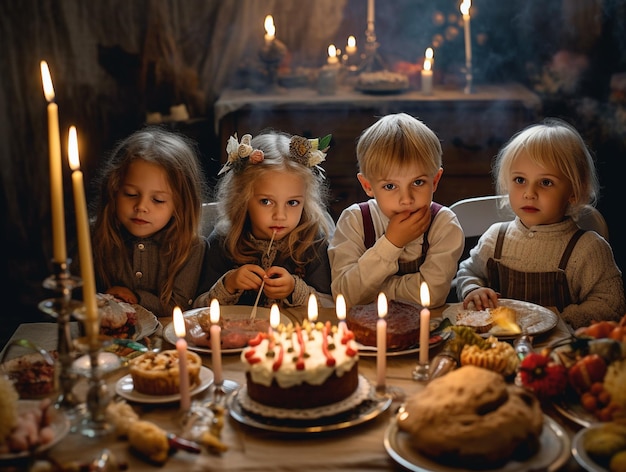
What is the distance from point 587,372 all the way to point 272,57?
3.58m

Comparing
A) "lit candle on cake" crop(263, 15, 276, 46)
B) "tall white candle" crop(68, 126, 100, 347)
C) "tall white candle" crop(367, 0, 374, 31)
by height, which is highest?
"tall white candle" crop(367, 0, 374, 31)

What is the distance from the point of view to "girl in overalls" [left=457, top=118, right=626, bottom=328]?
2680 mm

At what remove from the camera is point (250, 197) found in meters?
2.73

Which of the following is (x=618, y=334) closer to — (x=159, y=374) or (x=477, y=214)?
(x=159, y=374)

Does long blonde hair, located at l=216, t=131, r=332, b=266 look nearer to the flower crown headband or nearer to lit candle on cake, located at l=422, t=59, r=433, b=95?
the flower crown headband

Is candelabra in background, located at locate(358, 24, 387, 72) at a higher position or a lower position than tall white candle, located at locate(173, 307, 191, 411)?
higher

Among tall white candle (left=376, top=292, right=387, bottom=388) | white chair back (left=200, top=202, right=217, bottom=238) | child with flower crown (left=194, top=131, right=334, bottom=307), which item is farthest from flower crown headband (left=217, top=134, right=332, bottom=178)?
tall white candle (left=376, top=292, right=387, bottom=388)

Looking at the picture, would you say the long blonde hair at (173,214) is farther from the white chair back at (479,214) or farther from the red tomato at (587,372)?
the red tomato at (587,372)

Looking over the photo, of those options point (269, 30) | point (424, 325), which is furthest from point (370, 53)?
point (424, 325)

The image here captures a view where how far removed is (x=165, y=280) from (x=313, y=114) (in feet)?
7.04

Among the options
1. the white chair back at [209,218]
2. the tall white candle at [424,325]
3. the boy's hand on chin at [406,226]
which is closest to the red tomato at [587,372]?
the tall white candle at [424,325]

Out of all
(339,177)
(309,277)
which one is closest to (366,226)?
(309,277)

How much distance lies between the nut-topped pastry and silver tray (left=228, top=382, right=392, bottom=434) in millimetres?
148

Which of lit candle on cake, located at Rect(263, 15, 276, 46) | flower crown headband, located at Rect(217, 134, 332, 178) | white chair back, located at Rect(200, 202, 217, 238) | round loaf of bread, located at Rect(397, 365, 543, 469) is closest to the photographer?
round loaf of bread, located at Rect(397, 365, 543, 469)
